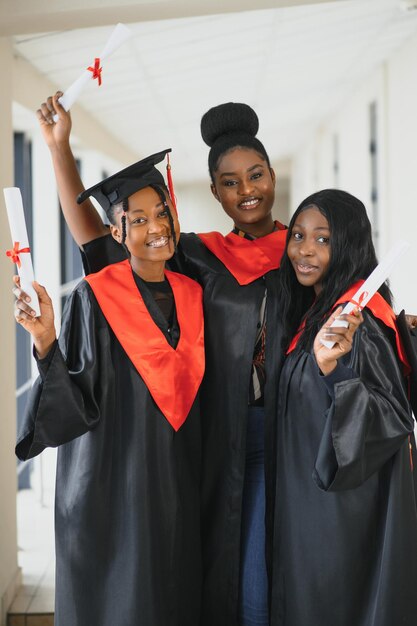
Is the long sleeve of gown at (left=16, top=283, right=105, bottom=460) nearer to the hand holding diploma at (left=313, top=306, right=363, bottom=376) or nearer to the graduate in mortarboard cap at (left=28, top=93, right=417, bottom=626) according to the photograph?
the graduate in mortarboard cap at (left=28, top=93, right=417, bottom=626)

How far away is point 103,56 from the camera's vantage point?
196cm

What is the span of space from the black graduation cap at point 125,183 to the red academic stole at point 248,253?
1.24 ft

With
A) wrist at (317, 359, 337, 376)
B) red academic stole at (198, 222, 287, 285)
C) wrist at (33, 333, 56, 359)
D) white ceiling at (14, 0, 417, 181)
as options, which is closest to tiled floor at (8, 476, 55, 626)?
wrist at (33, 333, 56, 359)

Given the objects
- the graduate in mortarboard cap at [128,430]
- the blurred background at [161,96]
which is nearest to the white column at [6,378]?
the blurred background at [161,96]

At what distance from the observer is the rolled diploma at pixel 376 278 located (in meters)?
1.58

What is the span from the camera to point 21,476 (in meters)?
5.05

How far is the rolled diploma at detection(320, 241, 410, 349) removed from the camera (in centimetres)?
158

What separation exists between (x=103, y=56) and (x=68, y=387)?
2.84 ft

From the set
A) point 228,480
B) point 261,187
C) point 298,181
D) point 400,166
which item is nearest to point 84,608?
point 228,480

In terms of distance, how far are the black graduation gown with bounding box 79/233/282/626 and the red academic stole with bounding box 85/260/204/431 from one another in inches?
3.9

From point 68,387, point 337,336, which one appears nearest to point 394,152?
point 337,336

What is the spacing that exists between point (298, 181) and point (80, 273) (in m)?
6.46

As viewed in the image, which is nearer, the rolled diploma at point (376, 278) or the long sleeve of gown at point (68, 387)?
the rolled diploma at point (376, 278)

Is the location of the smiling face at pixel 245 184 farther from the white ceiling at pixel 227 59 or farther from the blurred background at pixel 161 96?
the white ceiling at pixel 227 59
